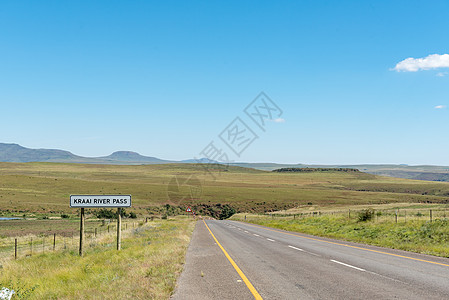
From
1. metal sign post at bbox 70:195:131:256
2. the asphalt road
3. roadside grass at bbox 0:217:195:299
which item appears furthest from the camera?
metal sign post at bbox 70:195:131:256

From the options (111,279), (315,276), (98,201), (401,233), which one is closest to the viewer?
(111,279)

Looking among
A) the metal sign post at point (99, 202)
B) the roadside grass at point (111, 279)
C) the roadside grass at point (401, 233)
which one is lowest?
the roadside grass at point (401, 233)

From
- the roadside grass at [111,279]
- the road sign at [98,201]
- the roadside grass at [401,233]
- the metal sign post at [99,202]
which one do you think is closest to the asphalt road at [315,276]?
the roadside grass at [111,279]

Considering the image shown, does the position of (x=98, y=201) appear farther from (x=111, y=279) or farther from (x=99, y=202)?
(x=111, y=279)

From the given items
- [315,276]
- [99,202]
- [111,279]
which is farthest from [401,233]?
[111,279]

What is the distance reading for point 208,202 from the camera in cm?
10231

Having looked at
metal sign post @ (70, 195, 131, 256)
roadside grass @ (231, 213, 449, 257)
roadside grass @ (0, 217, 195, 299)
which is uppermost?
metal sign post @ (70, 195, 131, 256)

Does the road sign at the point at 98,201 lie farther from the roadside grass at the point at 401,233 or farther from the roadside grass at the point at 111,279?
the roadside grass at the point at 401,233

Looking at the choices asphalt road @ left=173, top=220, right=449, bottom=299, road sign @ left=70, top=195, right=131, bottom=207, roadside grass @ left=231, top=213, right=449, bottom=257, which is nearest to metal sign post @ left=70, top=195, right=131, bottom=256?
road sign @ left=70, top=195, right=131, bottom=207

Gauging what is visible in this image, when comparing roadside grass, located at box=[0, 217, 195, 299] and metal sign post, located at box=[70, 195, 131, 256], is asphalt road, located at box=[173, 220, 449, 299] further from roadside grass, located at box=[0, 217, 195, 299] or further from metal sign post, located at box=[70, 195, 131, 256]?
metal sign post, located at box=[70, 195, 131, 256]

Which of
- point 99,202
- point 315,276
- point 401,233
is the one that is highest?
point 99,202

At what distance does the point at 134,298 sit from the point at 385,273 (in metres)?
7.40

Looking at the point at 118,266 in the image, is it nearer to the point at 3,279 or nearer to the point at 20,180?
the point at 3,279

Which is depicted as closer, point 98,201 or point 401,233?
point 98,201
